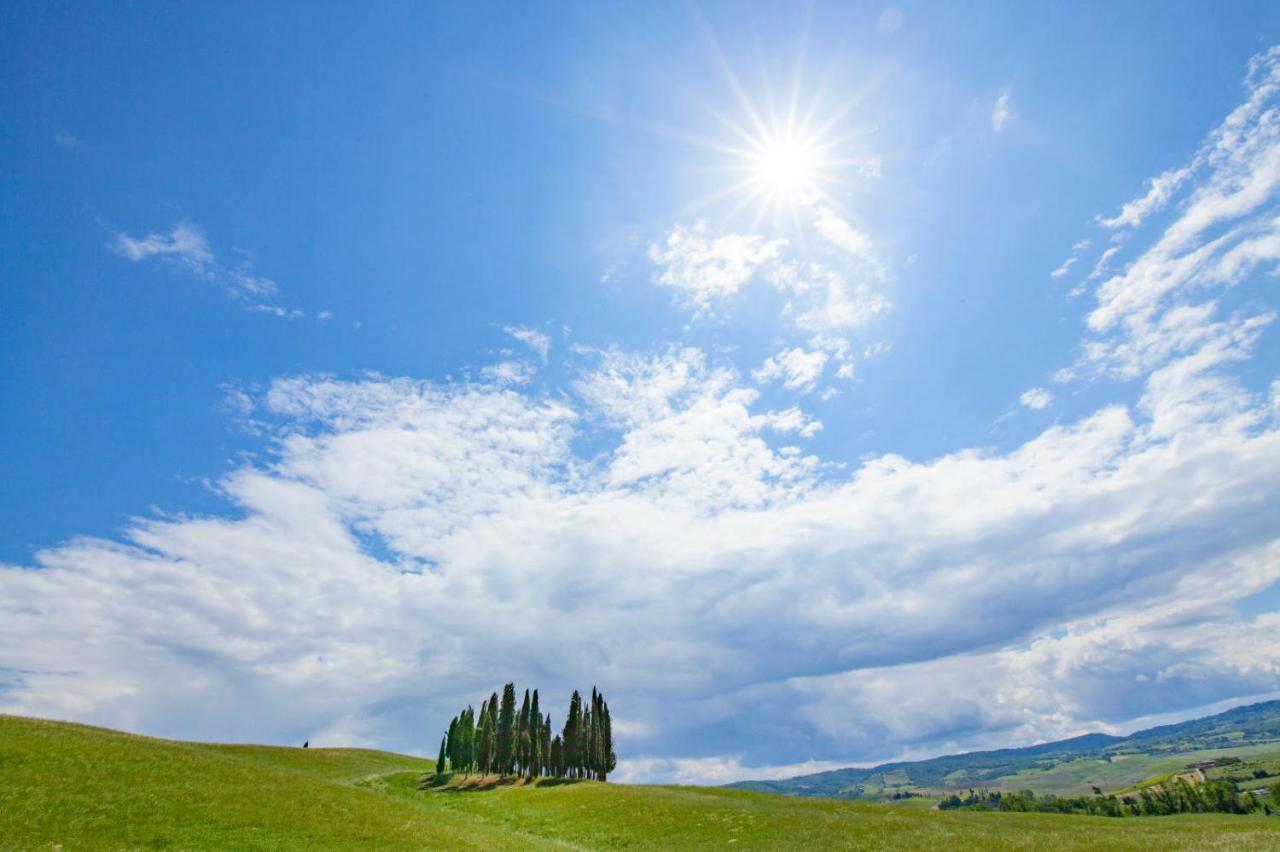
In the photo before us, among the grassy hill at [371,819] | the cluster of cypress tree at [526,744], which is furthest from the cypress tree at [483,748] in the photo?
the grassy hill at [371,819]

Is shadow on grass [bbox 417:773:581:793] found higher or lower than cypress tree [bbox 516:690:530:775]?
lower

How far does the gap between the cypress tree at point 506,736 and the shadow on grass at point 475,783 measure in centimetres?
313

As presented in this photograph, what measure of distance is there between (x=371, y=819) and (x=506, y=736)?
61892mm

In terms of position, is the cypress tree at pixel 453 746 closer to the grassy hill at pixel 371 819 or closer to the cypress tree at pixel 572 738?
the cypress tree at pixel 572 738

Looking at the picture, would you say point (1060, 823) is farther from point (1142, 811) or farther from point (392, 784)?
point (1142, 811)

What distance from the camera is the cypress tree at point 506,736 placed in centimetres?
9507

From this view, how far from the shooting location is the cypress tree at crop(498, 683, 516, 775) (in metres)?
95.1

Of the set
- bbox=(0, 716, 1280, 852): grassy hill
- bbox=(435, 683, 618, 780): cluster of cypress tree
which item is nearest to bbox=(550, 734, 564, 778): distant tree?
bbox=(435, 683, 618, 780): cluster of cypress tree

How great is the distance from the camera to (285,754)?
78.7m

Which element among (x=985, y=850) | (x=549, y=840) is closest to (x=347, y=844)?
(x=549, y=840)

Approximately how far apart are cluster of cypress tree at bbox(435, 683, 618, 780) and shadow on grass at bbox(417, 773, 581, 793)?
3162mm

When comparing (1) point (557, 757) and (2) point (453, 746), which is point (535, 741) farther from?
(2) point (453, 746)

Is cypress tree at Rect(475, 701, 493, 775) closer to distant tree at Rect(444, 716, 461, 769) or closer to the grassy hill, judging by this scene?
distant tree at Rect(444, 716, 461, 769)

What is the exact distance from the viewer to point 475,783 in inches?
3258
